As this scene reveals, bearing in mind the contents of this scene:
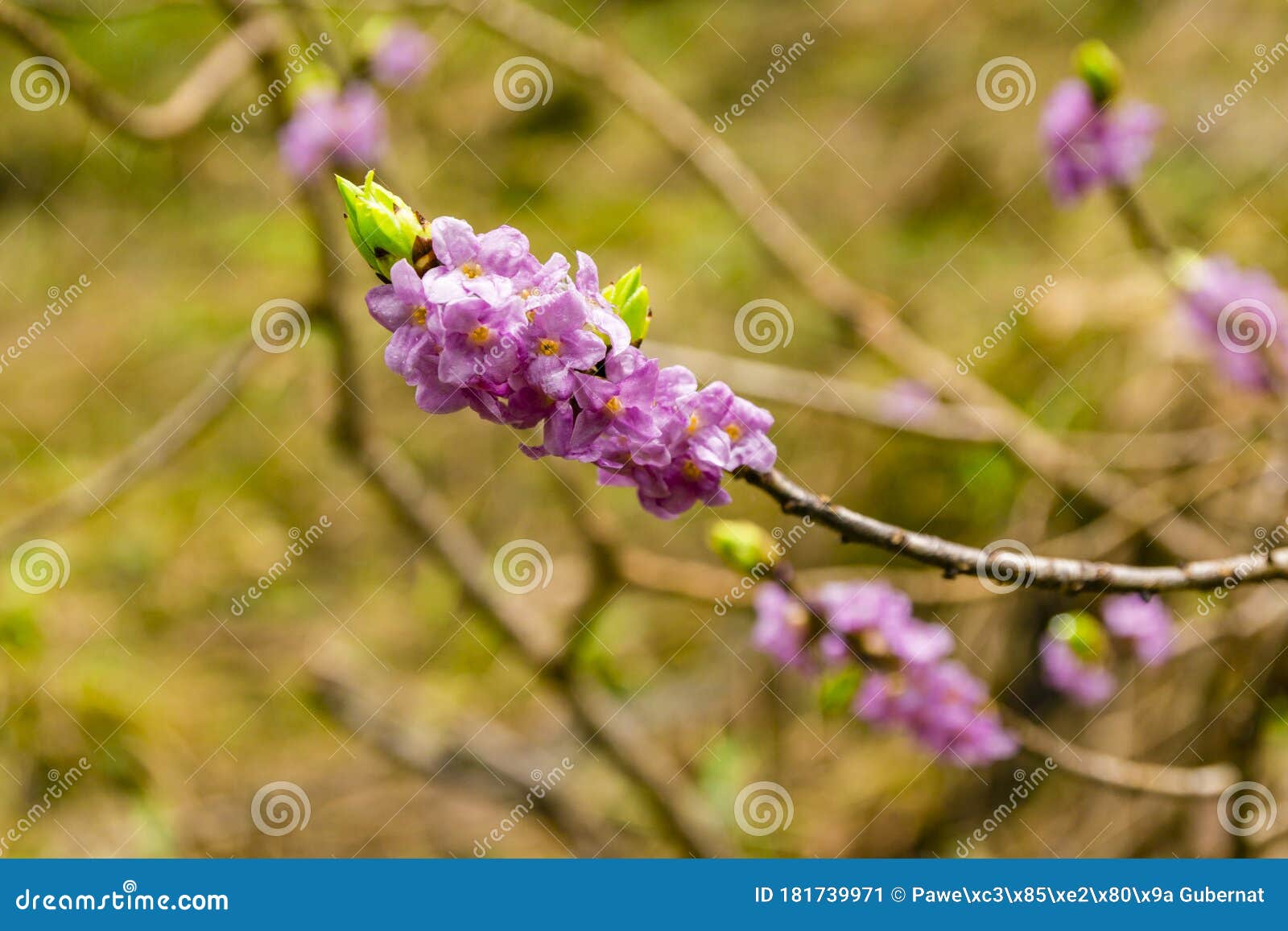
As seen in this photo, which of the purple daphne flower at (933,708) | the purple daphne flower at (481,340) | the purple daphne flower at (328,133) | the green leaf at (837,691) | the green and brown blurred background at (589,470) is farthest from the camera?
the green and brown blurred background at (589,470)

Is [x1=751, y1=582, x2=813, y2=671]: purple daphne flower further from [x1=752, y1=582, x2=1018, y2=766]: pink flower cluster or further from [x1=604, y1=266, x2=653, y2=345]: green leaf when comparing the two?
[x1=604, y1=266, x2=653, y2=345]: green leaf

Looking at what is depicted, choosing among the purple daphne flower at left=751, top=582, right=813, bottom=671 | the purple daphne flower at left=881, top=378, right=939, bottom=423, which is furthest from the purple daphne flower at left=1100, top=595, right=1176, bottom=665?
the purple daphne flower at left=751, top=582, right=813, bottom=671

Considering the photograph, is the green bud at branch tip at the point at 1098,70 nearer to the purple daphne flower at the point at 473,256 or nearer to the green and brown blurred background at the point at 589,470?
the green and brown blurred background at the point at 589,470

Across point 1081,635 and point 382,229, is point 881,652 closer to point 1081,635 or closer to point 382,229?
point 1081,635

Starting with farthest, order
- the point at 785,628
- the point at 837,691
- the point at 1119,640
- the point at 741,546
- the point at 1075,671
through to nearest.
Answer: the point at 1119,640
the point at 1075,671
the point at 785,628
the point at 837,691
the point at 741,546

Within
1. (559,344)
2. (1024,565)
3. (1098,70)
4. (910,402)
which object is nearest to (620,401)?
(559,344)

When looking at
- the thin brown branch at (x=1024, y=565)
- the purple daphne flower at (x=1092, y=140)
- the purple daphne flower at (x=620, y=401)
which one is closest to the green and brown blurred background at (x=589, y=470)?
the purple daphne flower at (x=1092, y=140)

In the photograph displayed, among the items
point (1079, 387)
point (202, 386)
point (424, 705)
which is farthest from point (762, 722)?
point (202, 386)
